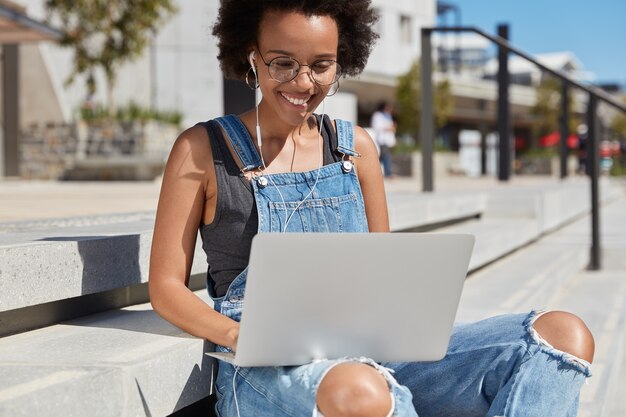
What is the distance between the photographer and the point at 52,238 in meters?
2.50

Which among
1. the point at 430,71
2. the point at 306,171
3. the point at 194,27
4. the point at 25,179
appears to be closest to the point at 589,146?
the point at 430,71

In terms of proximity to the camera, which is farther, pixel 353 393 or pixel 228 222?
pixel 228 222

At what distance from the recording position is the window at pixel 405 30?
1328 inches

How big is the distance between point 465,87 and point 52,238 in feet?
109

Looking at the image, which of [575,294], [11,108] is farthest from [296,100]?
[11,108]

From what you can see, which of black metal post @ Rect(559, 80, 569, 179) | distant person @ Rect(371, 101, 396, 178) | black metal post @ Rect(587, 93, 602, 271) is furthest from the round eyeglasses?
distant person @ Rect(371, 101, 396, 178)

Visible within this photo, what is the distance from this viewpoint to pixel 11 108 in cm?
1858

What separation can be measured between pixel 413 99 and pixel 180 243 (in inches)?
1041

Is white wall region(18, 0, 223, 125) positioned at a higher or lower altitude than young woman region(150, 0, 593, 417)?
higher

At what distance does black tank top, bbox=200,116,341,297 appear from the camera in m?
2.17

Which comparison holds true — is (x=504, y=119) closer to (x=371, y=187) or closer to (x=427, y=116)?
(x=427, y=116)

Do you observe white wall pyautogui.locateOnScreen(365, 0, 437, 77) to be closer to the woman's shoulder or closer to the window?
the window

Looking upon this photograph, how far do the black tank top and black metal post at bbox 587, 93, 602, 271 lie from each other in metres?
4.46

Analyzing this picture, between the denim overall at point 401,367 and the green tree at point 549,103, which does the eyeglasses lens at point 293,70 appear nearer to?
the denim overall at point 401,367
